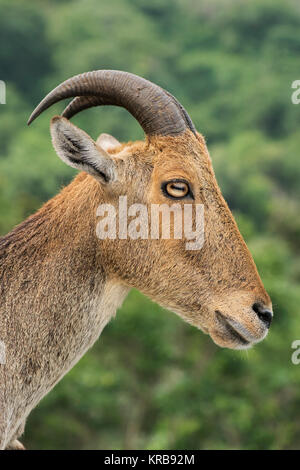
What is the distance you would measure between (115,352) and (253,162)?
107 m

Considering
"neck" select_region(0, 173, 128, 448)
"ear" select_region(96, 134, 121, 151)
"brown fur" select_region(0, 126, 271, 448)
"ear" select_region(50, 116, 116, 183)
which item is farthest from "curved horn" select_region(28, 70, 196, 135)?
"ear" select_region(96, 134, 121, 151)

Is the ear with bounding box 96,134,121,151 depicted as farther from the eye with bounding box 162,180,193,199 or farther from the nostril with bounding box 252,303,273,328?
the nostril with bounding box 252,303,273,328

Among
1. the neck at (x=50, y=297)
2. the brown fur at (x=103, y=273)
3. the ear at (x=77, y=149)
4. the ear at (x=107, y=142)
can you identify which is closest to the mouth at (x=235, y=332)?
the brown fur at (x=103, y=273)

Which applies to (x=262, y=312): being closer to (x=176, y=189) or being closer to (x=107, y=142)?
(x=176, y=189)

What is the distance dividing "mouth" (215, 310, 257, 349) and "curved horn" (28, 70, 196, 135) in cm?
232

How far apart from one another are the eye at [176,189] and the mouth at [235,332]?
1.43 m

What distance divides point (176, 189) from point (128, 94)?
4.22ft

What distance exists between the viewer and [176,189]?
8688 mm

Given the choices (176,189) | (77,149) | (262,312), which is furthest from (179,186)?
(262,312)

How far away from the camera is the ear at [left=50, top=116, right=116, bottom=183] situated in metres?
8.25

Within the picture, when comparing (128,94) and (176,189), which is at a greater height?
(128,94)

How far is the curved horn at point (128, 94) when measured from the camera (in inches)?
345

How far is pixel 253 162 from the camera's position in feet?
494
